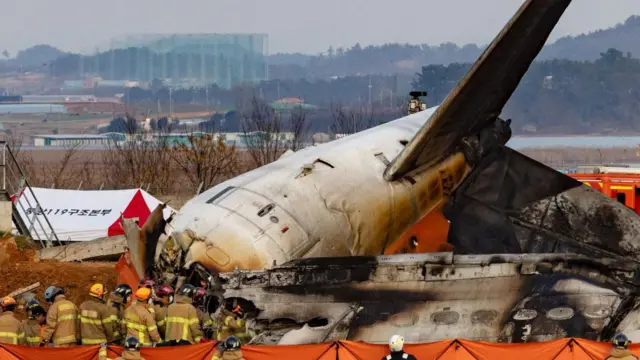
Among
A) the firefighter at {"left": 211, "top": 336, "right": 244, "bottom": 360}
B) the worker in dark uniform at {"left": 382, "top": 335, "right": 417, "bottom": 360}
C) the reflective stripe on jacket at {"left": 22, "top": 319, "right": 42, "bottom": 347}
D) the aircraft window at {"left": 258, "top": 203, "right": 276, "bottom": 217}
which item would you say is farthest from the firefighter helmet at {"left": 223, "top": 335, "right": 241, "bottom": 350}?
the aircraft window at {"left": 258, "top": 203, "right": 276, "bottom": 217}

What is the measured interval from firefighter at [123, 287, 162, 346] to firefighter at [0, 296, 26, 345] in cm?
174

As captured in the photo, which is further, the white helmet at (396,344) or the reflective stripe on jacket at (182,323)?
the reflective stripe on jacket at (182,323)

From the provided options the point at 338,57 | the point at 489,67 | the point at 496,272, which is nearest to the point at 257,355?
the point at 496,272

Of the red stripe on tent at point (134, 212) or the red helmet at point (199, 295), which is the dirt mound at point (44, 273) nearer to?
the red stripe on tent at point (134, 212)

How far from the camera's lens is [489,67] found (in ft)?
75.6

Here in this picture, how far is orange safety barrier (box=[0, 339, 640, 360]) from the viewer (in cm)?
1700

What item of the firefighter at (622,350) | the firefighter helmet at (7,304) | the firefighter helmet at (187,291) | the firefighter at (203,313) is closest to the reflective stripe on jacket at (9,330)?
the firefighter helmet at (7,304)

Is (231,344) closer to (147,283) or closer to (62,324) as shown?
(147,283)

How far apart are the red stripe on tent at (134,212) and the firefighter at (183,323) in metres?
21.6

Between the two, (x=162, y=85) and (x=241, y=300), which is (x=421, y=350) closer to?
(x=241, y=300)

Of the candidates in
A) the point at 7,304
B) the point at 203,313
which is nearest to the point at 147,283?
the point at 203,313

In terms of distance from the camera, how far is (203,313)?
774 inches

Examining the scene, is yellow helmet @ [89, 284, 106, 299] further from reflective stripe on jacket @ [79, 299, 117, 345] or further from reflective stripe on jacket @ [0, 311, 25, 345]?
reflective stripe on jacket @ [0, 311, 25, 345]

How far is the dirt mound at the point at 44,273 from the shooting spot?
2972 centimetres
